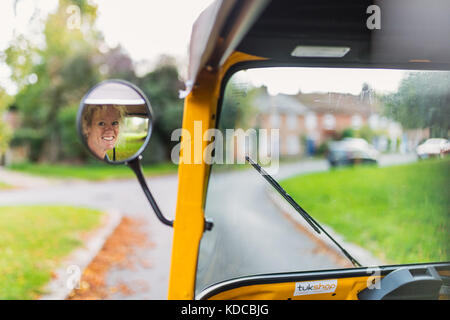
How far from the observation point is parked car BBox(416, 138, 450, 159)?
1944 mm

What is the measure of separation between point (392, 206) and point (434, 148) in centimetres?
155

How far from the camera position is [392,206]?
3.49 metres

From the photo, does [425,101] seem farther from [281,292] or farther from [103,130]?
[103,130]

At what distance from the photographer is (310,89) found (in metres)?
1.81

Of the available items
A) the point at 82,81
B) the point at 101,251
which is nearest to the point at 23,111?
the point at 82,81

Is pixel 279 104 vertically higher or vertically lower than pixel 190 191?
higher

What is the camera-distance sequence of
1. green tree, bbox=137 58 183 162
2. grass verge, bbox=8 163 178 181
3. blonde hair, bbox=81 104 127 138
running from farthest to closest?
green tree, bbox=137 58 183 162 < grass verge, bbox=8 163 178 181 < blonde hair, bbox=81 104 127 138

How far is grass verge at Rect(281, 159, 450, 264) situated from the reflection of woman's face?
0.77 meters

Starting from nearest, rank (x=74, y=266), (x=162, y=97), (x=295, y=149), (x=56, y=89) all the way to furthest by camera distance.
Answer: (x=295, y=149)
(x=74, y=266)
(x=162, y=97)
(x=56, y=89)

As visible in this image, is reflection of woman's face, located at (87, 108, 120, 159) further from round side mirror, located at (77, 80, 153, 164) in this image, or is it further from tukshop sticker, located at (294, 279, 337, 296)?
tukshop sticker, located at (294, 279, 337, 296)

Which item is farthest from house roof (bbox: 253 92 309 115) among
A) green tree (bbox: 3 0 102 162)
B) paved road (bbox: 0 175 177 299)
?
green tree (bbox: 3 0 102 162)

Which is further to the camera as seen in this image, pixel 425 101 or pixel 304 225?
pixel 304 225

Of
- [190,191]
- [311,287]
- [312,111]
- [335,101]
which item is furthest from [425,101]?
[190,191]
